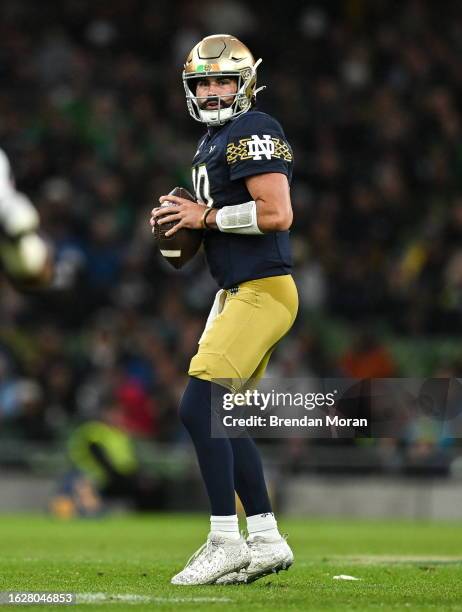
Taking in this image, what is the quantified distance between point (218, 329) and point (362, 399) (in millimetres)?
877

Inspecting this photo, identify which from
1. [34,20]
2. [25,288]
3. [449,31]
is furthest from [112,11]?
[25,288]

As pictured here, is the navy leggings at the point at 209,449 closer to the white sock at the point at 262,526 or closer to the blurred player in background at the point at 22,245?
the white sock at the point at 262,526

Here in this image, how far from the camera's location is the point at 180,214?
21.1 feet

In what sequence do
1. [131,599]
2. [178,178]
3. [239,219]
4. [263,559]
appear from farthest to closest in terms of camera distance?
1. [178,178]
2. [263,559]
3. [239,219]
4. [131,599]

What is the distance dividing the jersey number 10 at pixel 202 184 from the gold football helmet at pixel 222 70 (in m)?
0.21

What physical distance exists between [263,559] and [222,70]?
2139 mm

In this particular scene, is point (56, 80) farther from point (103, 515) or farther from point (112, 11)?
point (103, 515)

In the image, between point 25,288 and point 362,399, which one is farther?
point 362,399

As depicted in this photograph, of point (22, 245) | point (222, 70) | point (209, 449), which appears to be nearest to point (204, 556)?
point (209, 449)

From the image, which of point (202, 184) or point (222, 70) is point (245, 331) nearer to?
point (202, 184)

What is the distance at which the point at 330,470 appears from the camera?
47.0ft

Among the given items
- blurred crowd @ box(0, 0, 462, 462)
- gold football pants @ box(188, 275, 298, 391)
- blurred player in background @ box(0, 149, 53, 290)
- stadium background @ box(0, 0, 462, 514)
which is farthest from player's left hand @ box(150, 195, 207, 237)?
blurred crowd @ box(0, 0, 462, 462)

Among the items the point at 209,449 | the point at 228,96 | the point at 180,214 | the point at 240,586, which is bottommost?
the point at 240,586

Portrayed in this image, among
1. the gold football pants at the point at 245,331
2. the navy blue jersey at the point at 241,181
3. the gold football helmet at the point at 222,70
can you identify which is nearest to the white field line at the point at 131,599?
the gold football pants at the point at 245,331
